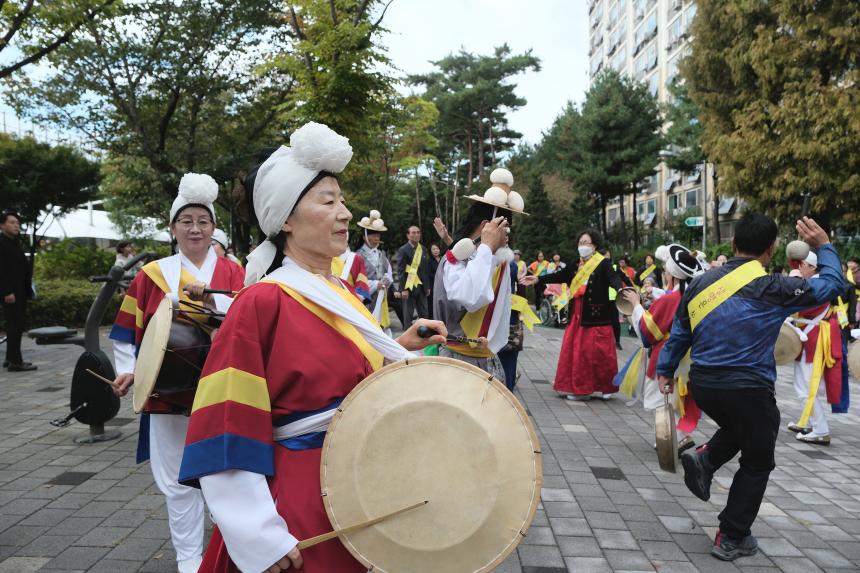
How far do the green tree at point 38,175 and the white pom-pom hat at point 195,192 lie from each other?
1909 cm

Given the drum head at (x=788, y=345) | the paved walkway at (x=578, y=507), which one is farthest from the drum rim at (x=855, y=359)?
the drum head at (x=788, y=345)

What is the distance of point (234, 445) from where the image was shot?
1591 millimetres

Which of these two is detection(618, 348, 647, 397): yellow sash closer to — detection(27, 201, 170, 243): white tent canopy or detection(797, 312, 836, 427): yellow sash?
detection(797, 312, 836, 427): yellow sash

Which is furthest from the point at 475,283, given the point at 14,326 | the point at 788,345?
the point at 14,326

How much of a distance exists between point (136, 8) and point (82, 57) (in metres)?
1.73

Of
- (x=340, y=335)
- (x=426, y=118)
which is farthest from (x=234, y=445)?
(x=426, y=118)

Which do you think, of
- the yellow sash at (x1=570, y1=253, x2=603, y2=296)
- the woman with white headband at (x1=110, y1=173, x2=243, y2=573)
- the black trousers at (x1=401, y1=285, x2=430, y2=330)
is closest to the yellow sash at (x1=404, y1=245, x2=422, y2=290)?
the black trousers at (x1=401, y1=285, x2=430, y2=330)

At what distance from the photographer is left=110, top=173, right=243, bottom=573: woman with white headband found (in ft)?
10.6

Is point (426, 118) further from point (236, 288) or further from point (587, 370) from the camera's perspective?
point (236, 288)

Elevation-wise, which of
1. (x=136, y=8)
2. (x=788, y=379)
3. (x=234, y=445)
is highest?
(x=136, y=8)

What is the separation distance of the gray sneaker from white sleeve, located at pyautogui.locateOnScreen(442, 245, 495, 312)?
1911mm

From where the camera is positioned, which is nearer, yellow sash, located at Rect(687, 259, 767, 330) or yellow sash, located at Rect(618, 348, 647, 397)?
yellow sash, located at Rect(687, 259, 767, 330)

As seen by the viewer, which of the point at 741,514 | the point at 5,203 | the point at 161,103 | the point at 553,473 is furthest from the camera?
the point at 5,203

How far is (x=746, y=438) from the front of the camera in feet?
11.8
